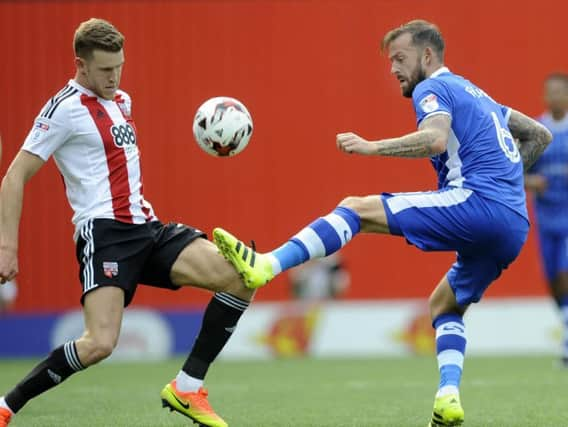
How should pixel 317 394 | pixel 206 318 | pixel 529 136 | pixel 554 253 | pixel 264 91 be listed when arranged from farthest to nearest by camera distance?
pixel 264 91
pixel 554 253
pixel 317 394
pixel 529 136
pixel 206 318

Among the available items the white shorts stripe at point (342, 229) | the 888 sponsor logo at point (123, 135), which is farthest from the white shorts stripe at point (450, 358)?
the 888 sponsor logo at point (123, 135)

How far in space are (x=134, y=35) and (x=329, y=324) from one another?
4.87 meters

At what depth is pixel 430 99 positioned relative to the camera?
19.1 ft

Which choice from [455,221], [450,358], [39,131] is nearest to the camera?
[455,221]

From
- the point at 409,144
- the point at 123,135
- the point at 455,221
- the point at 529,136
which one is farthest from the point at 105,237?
the point at 529,136

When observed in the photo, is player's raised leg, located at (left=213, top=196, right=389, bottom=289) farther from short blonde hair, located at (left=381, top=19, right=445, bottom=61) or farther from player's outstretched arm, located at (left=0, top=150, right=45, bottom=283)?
player's outstretched arm, located at (left=0, top=150, right=45, bottom=283)

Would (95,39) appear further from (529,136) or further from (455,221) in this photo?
(529,136)

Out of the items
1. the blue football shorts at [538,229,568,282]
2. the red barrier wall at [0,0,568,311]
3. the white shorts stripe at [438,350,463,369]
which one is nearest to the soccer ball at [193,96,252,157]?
the white shorts stripe at [438,350,463,369]

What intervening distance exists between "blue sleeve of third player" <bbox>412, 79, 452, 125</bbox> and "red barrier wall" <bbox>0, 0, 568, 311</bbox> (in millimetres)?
9664

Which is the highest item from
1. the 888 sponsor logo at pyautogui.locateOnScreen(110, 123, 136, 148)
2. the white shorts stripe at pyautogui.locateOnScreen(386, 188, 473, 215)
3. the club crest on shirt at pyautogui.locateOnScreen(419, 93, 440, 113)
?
the club crest on shirt at pyautogui.locateOnScreen(419, 93, 440, 113)

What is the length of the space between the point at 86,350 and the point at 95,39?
1602 millimetres

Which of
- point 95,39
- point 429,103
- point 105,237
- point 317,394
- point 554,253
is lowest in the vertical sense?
point 317,394

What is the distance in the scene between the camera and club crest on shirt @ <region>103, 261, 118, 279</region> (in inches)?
234

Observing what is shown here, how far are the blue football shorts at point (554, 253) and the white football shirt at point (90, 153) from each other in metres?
5.85
